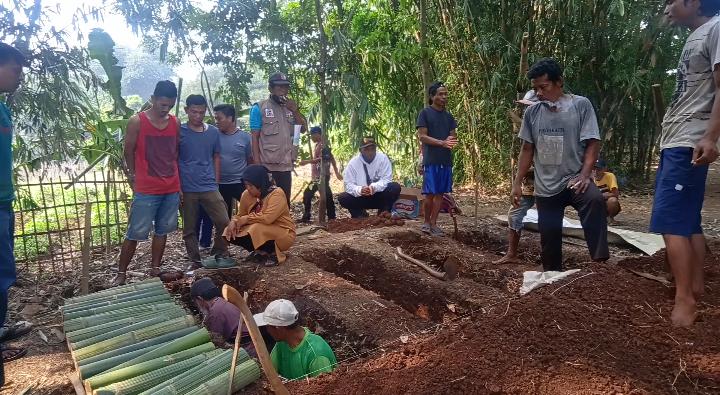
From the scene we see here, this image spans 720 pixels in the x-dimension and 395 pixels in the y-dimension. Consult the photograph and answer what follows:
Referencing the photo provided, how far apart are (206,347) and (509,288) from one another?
247 centimetres

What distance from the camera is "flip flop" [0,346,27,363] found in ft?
10.1

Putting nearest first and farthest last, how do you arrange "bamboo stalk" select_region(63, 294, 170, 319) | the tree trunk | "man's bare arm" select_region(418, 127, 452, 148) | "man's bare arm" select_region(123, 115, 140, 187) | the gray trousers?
"bamboo stalk" select_region(63, 294, 170, 319) → "man's bare arm" select_region(123, 115, 140, 187) → the gray trousers → "man's bare arm" select_region(418, 127, 452, 148) → the tree trunk

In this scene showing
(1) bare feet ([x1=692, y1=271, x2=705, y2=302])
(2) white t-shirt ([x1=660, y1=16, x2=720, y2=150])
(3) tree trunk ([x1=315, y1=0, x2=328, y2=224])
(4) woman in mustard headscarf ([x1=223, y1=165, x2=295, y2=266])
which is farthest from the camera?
(3) tree trunk ([x1=315, y1=0, x2=328, y2=224])

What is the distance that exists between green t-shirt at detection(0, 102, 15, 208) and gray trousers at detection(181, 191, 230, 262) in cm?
180

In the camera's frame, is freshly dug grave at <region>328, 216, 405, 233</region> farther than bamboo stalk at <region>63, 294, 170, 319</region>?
Yes

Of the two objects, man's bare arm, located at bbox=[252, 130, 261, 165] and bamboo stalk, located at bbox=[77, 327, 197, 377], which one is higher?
man's bare arm, located at bbox=[252, 130, 261, 165]

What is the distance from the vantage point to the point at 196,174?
468 cm

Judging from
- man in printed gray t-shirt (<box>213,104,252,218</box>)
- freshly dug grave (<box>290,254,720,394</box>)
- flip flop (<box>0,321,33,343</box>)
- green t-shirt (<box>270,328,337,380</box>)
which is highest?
man in printed gray t-shirt (<box>213,104,252,218</box>)

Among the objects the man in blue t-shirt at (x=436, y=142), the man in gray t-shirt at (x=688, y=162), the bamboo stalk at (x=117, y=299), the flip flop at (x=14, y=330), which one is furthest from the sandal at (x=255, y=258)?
the man in gray t-shirt at (x=688, y=162)

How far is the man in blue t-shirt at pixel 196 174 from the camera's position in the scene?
4.66 meters

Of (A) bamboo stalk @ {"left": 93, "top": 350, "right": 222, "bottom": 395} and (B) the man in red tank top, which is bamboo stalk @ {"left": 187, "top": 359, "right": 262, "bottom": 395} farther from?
(B) the man in red tank top

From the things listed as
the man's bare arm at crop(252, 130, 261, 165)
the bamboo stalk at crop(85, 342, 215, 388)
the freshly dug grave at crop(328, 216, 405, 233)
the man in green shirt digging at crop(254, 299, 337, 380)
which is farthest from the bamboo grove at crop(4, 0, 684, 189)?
the bamboo stalk at crop(85, 342, 215, 388)

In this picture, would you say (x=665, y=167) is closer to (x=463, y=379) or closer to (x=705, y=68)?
(x=705, y=68)

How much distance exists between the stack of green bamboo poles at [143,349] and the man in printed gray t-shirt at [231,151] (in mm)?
2123
